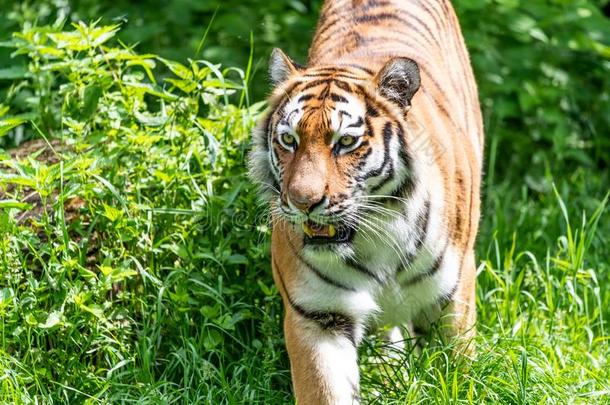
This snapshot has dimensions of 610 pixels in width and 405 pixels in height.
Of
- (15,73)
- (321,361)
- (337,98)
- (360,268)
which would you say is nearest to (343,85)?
(337,98)

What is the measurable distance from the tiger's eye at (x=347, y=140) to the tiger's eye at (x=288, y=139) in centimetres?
15

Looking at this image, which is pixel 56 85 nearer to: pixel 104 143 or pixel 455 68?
pixel 104 143

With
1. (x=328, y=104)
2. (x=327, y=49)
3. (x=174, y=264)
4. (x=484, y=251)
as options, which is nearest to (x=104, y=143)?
(x=174, y=264)

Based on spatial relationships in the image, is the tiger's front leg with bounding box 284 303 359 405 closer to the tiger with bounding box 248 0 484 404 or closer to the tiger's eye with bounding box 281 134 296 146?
the tiger with bounding box 248 0 484 404

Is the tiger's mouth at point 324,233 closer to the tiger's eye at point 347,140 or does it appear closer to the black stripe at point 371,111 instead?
the tiger's eye at point 347,140

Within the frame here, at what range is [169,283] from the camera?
157 inches

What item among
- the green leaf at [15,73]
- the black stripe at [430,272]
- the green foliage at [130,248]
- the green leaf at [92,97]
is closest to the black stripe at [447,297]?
the black stripe at [430,272]

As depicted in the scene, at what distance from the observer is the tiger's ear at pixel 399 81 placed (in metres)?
3.38

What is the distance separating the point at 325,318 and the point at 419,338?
510 millimetres

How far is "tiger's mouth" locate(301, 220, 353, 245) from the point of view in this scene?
3.34 m

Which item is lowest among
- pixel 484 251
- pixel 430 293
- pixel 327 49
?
pixel 484 251

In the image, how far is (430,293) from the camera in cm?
361

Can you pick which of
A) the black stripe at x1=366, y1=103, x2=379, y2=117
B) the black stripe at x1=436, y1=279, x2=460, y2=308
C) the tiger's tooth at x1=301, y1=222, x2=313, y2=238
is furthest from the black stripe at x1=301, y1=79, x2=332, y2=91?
the black stripe at x1=436, y1=279, x2=460, y2=308

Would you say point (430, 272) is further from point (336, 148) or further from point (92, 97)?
point (92, 97)
